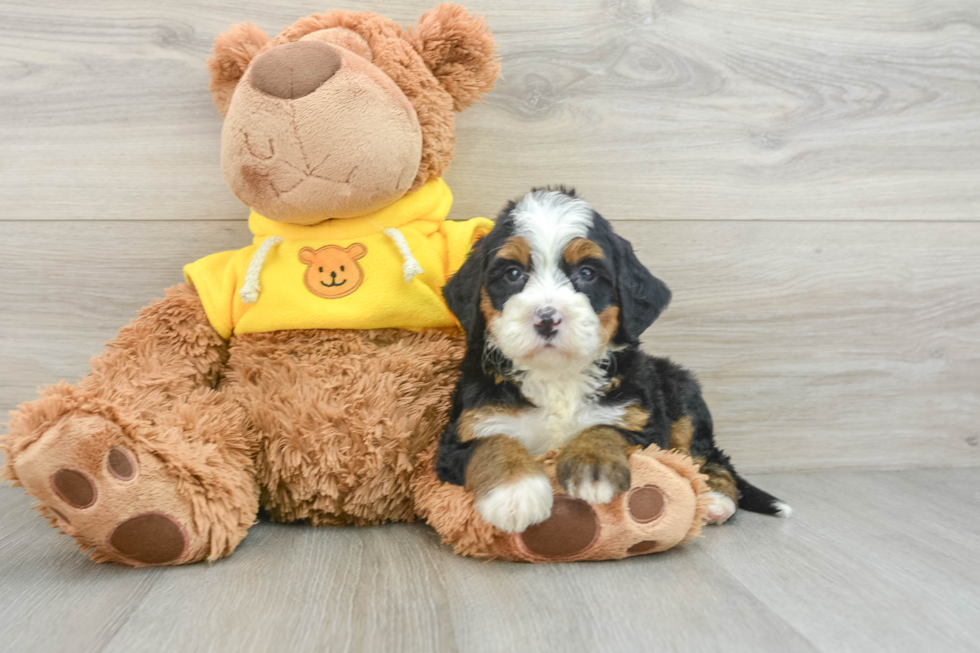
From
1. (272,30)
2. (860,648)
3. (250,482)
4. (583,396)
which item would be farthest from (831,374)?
(272,30)

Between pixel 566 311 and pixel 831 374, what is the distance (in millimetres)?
1196

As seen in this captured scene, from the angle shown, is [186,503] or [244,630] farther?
[186,503]

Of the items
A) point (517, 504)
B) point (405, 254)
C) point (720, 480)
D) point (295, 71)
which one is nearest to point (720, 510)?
point (720, 480)

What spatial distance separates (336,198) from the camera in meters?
1.53

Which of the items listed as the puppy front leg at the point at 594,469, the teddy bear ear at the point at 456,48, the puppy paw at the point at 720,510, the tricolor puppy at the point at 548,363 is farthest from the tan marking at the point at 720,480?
the teddy bear ear at the point at 456,48

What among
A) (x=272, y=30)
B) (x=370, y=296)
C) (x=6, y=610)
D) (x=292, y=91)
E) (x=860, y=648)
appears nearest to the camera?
(x=860, y=648)

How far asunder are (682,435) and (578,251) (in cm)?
55

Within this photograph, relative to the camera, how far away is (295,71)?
4.80ft

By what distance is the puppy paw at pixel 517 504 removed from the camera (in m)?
1.28

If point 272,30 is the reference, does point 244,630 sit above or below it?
below

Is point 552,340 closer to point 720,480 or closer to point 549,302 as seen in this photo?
point 549,302

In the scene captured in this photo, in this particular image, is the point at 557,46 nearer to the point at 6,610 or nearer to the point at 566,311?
the point at 566,311

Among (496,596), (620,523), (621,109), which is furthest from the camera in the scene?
(621,109)

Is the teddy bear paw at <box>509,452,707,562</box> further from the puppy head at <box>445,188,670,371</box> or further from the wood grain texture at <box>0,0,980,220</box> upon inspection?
the wood grain texture at <box>0,0,980,220</box>
